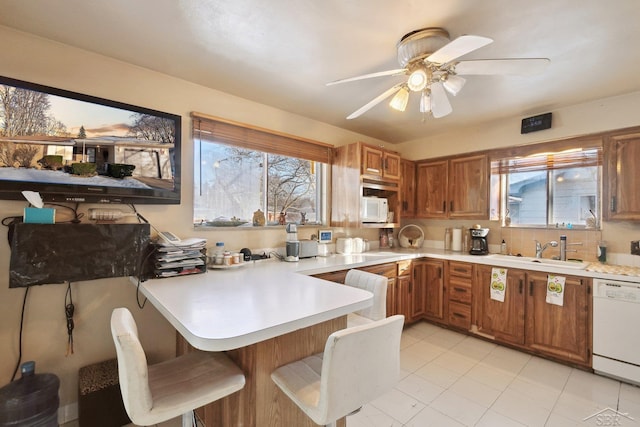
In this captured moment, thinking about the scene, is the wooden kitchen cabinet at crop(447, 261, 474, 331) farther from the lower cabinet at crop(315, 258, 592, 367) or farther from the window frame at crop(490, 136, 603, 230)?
the window frame at crop(490, 136, 603, 230)

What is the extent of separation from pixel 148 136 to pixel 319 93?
1.47m

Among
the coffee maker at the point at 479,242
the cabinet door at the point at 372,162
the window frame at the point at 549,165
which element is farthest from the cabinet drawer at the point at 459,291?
the cabinet door at the point at 372,162

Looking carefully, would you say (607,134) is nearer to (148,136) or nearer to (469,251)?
(469,251)

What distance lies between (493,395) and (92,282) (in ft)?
10.1

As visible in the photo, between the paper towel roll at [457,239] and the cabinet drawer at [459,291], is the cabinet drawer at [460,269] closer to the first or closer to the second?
the cabinet drawer at [459,291]

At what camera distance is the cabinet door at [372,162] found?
314 cm

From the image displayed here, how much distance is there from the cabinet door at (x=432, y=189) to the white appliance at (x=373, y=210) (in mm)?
752

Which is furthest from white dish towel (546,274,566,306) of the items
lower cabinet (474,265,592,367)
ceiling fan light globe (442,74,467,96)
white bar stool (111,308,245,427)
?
white bar stool (111,308,245,427)

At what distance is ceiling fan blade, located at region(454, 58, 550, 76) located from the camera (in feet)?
4.85

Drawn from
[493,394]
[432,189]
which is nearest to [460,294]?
[493,394]

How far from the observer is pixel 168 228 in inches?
86.5

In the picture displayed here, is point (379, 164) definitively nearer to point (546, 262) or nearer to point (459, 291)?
point (459, 291)

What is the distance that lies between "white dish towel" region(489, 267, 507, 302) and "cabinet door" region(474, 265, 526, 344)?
25 millimetres

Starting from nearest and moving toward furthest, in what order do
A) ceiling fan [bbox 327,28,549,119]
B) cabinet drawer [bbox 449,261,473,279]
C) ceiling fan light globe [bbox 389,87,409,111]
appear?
ceiling fan [bbox 327,28,549,119]
ceiling fan light globe [bbox 389,87,409,111]
cabinet drawer [bbox 449,261,473,279]
